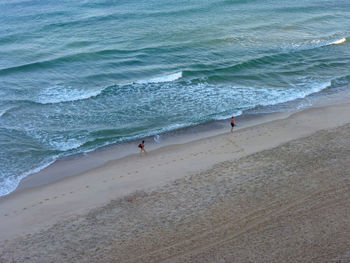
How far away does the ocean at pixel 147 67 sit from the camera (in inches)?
971

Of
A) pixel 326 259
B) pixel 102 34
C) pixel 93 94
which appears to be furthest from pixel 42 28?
pixel 326 259

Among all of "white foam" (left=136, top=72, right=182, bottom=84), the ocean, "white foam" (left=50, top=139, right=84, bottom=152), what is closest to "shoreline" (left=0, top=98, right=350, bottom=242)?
the ocean

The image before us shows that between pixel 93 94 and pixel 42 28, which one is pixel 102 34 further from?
pixel 93 94

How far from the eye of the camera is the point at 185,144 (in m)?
22.3

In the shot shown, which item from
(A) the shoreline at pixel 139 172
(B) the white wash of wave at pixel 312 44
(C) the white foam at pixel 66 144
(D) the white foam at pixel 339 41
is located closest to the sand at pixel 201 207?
(A) the shoreline at pixel 139 172

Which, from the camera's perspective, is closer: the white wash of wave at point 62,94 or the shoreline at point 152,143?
the shoreline at point 152,143

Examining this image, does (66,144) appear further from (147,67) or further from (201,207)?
(147,67)

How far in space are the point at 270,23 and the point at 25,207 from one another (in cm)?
3543

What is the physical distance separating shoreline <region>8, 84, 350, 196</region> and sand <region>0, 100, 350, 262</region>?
69 cm

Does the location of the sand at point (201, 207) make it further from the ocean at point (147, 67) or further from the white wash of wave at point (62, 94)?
the white wash of wave at point (62, 94)

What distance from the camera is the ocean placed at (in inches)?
971

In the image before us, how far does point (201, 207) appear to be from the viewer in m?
16.4

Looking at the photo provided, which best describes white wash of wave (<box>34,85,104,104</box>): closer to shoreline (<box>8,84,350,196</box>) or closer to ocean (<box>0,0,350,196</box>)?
ocean (<box>0,0,350,196</box>)

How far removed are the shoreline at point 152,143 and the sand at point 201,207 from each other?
0.69m
